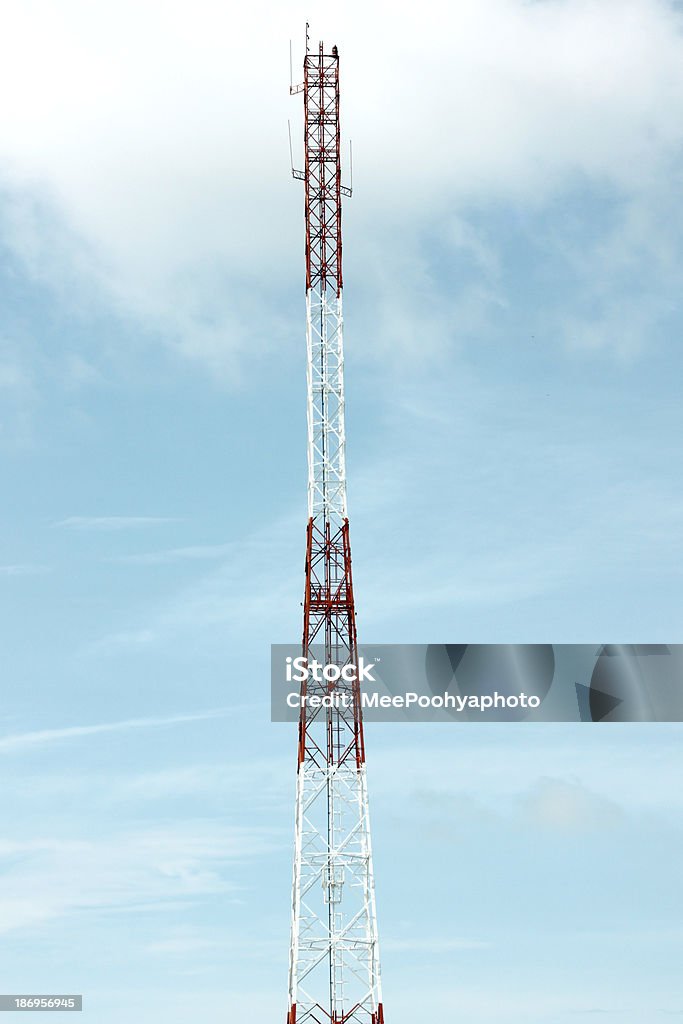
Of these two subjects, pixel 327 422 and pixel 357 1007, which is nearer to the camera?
pixel 357 1007

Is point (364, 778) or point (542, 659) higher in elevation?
point (542, 659)

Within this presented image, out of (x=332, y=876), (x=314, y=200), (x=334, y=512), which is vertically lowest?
(x=332, y=876)

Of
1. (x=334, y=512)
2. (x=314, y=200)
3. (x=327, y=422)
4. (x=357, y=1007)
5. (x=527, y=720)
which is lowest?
(x=357, y=1007)

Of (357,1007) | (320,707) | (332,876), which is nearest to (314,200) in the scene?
(320,707)

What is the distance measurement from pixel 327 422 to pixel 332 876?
1272 inches

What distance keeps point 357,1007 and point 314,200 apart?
5794 cm

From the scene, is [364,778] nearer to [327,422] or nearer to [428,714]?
[428,714]

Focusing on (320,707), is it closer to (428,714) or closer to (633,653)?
(428,714)

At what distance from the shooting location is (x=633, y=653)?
4070 inches

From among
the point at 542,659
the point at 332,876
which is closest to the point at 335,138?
the point at 542,659

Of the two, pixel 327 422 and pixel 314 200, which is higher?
pixel 314 200

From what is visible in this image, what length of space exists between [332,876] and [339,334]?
38782 mm

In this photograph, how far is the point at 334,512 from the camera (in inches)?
4230

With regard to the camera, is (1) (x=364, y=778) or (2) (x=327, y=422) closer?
(1) (x=364, y=778)
